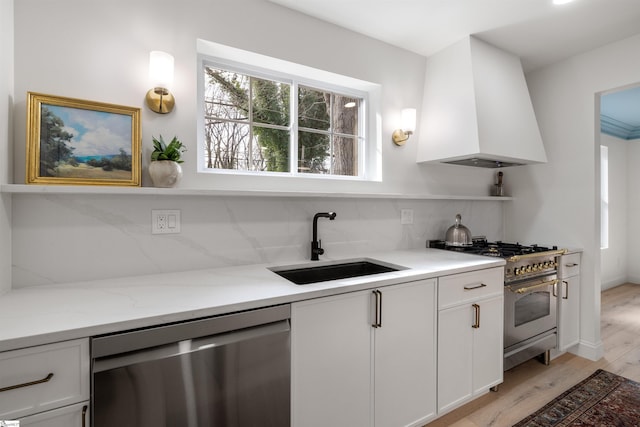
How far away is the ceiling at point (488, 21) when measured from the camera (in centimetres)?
188

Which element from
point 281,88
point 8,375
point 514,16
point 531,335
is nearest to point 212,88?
point 281,88

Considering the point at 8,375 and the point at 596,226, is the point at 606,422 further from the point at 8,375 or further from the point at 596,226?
the point at 8,375

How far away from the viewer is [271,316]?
1.19m

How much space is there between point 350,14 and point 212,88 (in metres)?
1.01

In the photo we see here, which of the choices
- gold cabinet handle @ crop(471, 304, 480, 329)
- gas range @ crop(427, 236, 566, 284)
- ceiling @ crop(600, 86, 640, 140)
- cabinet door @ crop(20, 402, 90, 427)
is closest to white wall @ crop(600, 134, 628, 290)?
ceiling @ crop(600, 86, 640, 140)

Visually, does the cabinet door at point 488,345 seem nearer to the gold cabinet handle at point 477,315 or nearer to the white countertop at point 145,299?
the gold cabinet handle at point 477,315

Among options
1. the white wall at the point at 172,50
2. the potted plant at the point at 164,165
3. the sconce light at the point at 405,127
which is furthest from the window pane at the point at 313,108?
the potted plant at the point at 164,165

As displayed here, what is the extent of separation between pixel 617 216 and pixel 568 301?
11.1 feet

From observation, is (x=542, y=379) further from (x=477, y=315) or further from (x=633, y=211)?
(x=633, y=211)

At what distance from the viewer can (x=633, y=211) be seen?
4777 millimetres

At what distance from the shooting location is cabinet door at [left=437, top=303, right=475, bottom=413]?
171 cm

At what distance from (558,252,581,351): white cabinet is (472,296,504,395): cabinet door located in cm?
85

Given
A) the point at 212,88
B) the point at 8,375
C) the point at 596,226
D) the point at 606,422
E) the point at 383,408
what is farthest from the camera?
the point at 596,226

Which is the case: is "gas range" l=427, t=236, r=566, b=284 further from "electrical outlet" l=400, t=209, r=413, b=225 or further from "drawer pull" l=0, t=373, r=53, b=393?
"drawer pull" l=0, t=373, r=53, b=393
